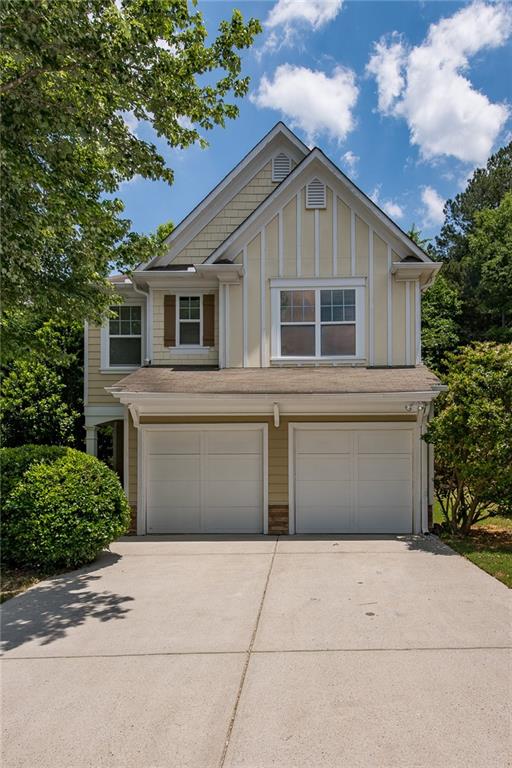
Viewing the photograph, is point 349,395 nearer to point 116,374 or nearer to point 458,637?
point 458,637

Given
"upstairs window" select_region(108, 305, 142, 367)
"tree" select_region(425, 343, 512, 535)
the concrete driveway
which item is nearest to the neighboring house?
"upstairs window" select_region(108, 305, 142, 367)

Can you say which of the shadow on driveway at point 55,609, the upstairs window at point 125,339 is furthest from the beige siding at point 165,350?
the shadow on driveway at point 55,609

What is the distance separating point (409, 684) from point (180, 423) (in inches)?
282

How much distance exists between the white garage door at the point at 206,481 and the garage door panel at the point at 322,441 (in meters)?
0.84

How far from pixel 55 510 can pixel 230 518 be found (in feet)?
13.0

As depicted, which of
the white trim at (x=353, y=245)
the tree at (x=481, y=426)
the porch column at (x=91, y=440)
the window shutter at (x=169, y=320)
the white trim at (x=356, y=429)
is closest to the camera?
the tree at (x=481, y=426)

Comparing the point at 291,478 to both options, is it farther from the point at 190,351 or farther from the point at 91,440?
the point at 91,440

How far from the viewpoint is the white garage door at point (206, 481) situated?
10266 mm

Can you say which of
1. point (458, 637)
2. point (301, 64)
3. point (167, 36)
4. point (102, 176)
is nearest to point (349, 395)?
point (458, 637)

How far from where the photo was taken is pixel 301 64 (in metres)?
9.77

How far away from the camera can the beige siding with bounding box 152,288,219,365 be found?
446 inches

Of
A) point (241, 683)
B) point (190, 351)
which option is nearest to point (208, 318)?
point (190, 351)

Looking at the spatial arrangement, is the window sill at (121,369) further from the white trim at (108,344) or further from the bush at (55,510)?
the bush at (55,510)

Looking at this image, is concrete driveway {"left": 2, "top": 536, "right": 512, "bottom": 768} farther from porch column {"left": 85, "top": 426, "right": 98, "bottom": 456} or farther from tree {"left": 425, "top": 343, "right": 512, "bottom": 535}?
porch column {"left": 85, "top": 426, "right": 98, "bottom": 456}
